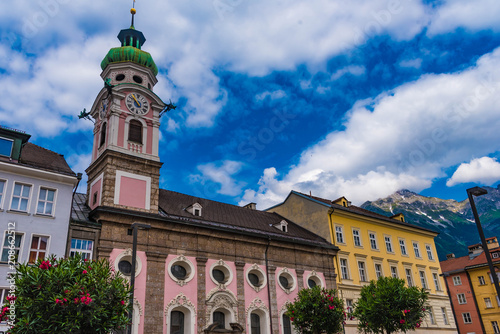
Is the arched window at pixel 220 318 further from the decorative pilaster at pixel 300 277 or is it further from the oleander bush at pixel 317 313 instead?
the decorative pilaster at pixel 300 277

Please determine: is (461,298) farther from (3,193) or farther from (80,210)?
(3,193)

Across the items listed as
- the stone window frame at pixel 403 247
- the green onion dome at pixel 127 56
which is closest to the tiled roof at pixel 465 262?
the stone window frame at pixel 403 247

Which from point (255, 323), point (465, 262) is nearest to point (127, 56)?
point (255, 323)

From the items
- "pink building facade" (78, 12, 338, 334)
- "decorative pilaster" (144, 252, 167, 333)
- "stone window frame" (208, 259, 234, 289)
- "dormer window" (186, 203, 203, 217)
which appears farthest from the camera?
"dormer window" (186, 203, 203, 217)

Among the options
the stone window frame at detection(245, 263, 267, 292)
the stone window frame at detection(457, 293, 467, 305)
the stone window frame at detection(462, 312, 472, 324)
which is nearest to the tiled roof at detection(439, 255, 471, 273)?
the stone window frame at detection(457, 293, 467, 305)

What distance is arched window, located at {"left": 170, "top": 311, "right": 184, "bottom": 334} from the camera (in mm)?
29334

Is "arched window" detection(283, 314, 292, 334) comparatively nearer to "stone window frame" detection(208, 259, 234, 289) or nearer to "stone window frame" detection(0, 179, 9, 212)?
"stone window frame" detection(208, 259, 234, 289)

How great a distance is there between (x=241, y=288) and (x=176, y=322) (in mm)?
6055

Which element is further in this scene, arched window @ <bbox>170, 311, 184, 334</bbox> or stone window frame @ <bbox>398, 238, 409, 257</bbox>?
stone window frame @ <bbox>398, 238, 409, 257</bbox>

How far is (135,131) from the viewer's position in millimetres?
35375

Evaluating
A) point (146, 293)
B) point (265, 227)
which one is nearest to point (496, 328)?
point (265, 227)

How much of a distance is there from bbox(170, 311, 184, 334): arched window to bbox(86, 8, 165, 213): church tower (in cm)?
784

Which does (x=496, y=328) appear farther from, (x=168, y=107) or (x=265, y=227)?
(x=168, y=107)

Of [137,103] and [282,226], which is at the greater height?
[137,103]
